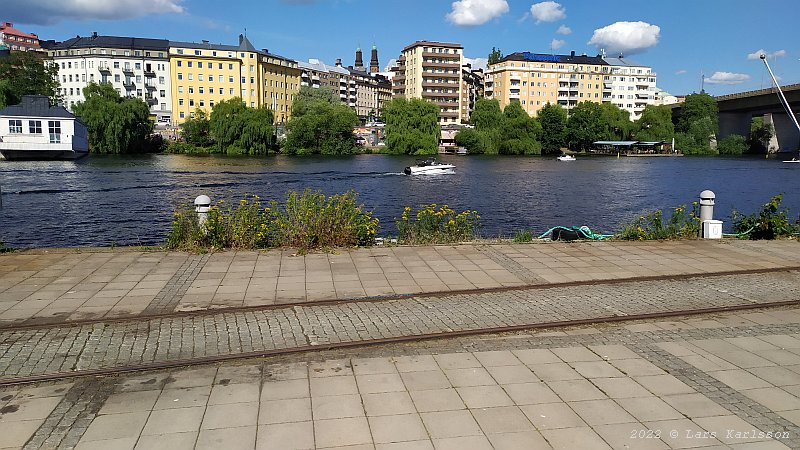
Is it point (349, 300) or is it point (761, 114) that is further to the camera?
point (761, 114)

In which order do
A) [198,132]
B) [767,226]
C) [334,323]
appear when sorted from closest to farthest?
1. [334,323]
2. [767,226]
3. [198,132]

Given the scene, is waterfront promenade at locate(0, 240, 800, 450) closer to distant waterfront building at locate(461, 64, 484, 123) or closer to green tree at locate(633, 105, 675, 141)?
green tree at locate(633, 105, 675, 141)

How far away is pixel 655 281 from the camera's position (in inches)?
364

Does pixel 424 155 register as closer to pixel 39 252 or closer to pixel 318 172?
pixel 318 172

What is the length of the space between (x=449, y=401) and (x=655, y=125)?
127649 millimetres

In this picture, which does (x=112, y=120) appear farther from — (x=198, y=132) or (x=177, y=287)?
(x=177, y=287)

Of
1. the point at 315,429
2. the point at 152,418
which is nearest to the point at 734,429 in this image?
the point at 315,429

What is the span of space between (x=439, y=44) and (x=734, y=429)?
459 feet

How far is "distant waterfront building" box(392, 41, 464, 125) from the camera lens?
13675 cm

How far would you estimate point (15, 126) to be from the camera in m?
67.2

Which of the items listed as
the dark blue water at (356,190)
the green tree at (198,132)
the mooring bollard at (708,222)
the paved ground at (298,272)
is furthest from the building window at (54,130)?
the mooring bollard at (708,222)

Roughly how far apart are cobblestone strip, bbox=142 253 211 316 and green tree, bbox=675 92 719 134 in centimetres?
12280

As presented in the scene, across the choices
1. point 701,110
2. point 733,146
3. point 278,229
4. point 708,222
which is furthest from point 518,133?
point 278,229

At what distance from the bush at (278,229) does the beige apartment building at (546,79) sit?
136791 millimetres
